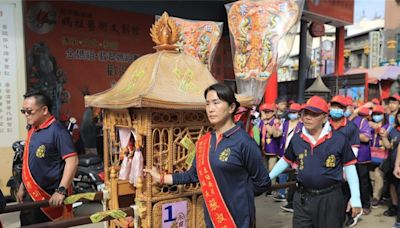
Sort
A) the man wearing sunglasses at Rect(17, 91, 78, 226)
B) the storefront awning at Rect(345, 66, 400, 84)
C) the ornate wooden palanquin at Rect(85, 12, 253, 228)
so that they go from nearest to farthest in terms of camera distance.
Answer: the ornate wooden palanquin at Rect(85, 12, 253, 228) < the man wearing sunglasses at Rect(17, 91, 78, 226) < the storefront awning at Rect(345, 66, 400, 84)

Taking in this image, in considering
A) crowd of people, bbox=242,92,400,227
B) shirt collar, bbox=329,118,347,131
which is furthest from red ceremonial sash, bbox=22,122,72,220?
shirt collar, bbox=329,118,347,131

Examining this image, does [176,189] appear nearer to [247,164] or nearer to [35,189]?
[247,164]

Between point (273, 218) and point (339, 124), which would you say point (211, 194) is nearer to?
point (339, 124)

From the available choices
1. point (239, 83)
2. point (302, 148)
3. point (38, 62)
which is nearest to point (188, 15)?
point (38, 62)

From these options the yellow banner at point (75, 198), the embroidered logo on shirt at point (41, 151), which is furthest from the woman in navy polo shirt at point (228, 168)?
the embroidered logo on shirt at point (41, 151)

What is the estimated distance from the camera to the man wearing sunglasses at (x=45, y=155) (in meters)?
2.80

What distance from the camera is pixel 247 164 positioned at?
217 cm

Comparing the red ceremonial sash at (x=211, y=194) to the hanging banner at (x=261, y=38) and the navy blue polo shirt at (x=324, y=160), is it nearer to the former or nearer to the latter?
the navy blue polo shirt at (x=324, y=160)

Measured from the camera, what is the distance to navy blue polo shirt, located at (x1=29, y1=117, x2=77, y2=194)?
9.25 ft

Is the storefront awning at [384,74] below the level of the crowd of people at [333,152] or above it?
above

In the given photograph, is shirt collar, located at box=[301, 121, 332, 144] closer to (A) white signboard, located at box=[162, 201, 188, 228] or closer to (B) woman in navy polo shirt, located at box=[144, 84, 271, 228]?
(B) woman in navy polo shirt, located at box=[144, 84, 271, 228]

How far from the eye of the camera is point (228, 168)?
2146 millimetres

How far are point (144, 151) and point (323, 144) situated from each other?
1391 mm

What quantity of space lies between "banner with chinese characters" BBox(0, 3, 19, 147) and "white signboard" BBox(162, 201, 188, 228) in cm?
382
